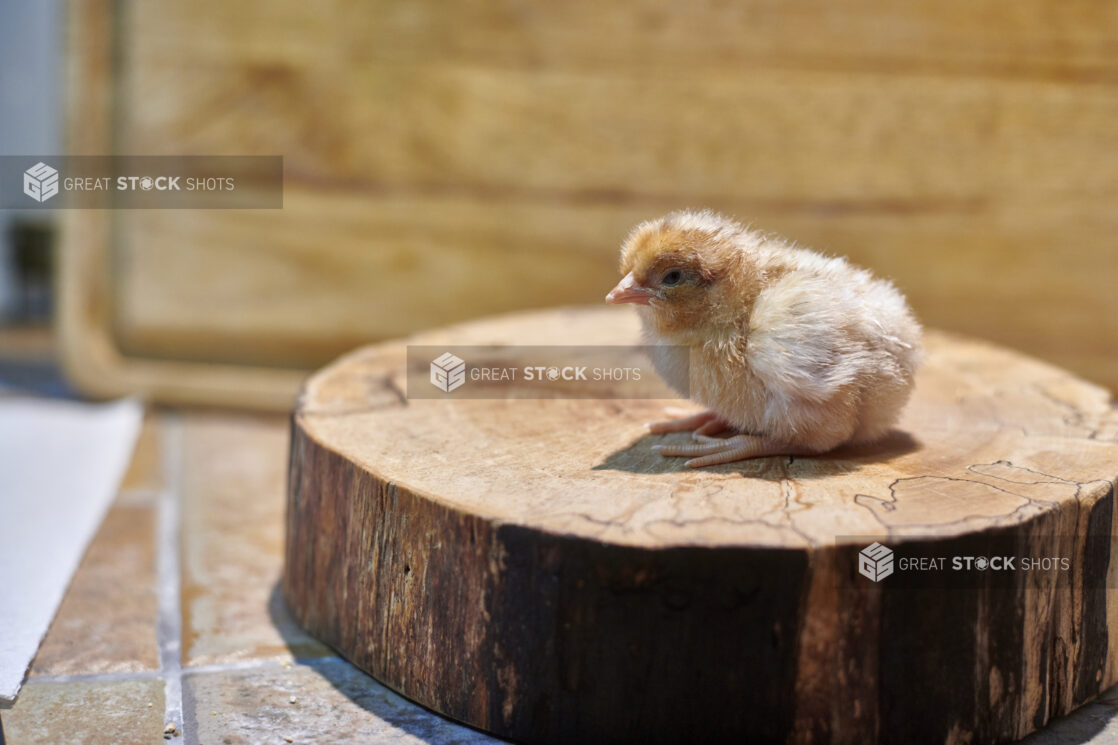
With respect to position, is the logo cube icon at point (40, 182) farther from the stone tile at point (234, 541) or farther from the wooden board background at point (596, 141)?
the stone tile at point (234, 541)

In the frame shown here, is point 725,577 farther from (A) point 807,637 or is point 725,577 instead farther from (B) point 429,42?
(B) point 429,42

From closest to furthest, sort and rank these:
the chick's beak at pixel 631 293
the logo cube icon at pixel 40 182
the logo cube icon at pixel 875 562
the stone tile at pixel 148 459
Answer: the logo cube icon at pixel 875 562 → the chick's beak at pixel 631 293 → the stone tile at pixel 148 459 → the logo cube icon at pixel 40 182

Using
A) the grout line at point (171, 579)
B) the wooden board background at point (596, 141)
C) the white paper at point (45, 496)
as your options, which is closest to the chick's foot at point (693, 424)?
the grout line at point (171, 579)

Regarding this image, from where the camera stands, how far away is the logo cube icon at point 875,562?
1185 mm

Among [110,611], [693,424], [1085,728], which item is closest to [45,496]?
[110,611]

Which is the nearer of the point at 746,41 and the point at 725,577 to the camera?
the point at 725,577

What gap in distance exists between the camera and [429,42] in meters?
2.78

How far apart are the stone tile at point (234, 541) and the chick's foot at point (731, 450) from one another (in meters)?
0.61

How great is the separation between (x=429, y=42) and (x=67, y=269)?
117cm

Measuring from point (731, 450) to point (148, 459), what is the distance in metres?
1.71

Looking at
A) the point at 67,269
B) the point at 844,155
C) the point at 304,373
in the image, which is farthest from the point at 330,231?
the point at 844,155

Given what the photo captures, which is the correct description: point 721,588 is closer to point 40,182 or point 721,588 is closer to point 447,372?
point 447,372

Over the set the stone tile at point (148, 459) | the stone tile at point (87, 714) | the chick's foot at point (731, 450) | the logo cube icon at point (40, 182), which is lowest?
the stone tile at point (87, 714)

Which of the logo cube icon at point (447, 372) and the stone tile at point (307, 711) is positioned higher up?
the logo cube icon at point (447, 372)
